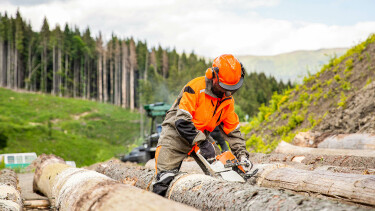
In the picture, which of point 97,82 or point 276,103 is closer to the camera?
point 276,103

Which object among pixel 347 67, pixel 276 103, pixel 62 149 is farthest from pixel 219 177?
pixel 62 149

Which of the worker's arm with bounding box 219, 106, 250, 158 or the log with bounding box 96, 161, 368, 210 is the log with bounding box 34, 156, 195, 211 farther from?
the worker's arm with bounding box 219, 106, 250, 158

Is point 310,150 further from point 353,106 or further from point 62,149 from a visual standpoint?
point 62,149

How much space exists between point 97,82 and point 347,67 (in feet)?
204

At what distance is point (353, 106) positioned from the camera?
876 cm

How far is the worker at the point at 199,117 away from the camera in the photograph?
402cm

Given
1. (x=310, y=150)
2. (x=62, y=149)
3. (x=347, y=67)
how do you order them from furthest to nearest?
(x=62, y=149)
(x=347, y=67)
(x=310, y=150)

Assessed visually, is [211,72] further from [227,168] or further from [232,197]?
[232,197]

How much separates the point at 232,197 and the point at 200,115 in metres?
1.53

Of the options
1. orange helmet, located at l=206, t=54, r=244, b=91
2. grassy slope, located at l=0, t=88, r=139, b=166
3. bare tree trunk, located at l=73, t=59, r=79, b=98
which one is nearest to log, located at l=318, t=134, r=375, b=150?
orange helmet, located at l=206, t=54, r=244, b=91

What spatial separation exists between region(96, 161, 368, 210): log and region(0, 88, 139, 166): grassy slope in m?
20.3

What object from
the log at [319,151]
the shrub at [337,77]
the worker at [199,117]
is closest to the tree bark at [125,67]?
the shrub at [337,77]

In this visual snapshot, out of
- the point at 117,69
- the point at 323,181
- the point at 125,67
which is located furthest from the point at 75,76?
the point at 323,181

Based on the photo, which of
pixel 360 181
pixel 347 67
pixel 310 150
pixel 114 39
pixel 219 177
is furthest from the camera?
pixel 114 39
